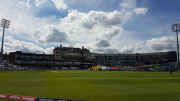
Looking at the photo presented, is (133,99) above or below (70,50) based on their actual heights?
below

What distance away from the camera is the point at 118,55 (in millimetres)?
107688

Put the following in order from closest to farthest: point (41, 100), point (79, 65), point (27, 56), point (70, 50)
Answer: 1. point (41, 100)
2. point (27, 56)
3. point (79, 65)
4. point (70, 50)

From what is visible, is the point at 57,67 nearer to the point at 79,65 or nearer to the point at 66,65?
the point at 66,65

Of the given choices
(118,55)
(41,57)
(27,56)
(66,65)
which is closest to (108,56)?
(118,55)

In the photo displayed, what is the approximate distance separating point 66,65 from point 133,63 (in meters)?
51.3

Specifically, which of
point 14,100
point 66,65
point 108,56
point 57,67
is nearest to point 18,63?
point 57,67

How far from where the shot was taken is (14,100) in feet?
25.7

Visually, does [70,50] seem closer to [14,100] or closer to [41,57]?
[41,57]

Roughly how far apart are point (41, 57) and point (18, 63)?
15966mm

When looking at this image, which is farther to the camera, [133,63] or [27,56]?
[133,63]

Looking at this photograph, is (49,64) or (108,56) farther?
(108,56)

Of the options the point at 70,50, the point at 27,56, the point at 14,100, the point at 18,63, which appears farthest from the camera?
the point at 70,50

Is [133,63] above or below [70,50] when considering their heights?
below

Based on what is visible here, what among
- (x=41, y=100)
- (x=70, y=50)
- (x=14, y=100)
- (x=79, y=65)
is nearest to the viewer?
(x=41, y=100)
